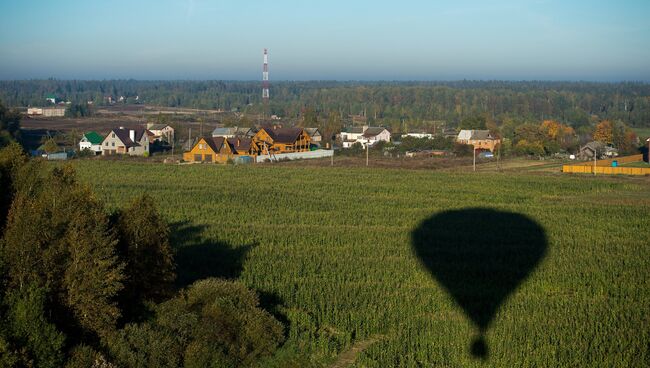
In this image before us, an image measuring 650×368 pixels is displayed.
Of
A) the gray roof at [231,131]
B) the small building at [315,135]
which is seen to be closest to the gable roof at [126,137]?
the gray roof at [231,131]

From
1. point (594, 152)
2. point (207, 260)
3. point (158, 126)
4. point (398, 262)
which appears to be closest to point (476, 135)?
point (594, 152)

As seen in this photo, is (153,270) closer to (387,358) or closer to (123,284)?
(123,284)

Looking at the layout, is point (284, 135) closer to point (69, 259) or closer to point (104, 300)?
point (69, 259)

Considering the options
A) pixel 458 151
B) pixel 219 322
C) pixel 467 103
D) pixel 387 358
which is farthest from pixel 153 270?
pixel 467 103

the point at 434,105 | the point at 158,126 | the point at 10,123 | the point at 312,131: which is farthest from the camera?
the point at 434,105

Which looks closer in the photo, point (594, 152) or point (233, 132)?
point (594, 152)

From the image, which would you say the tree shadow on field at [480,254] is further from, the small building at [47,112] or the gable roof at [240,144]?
the small building at [47,112]
